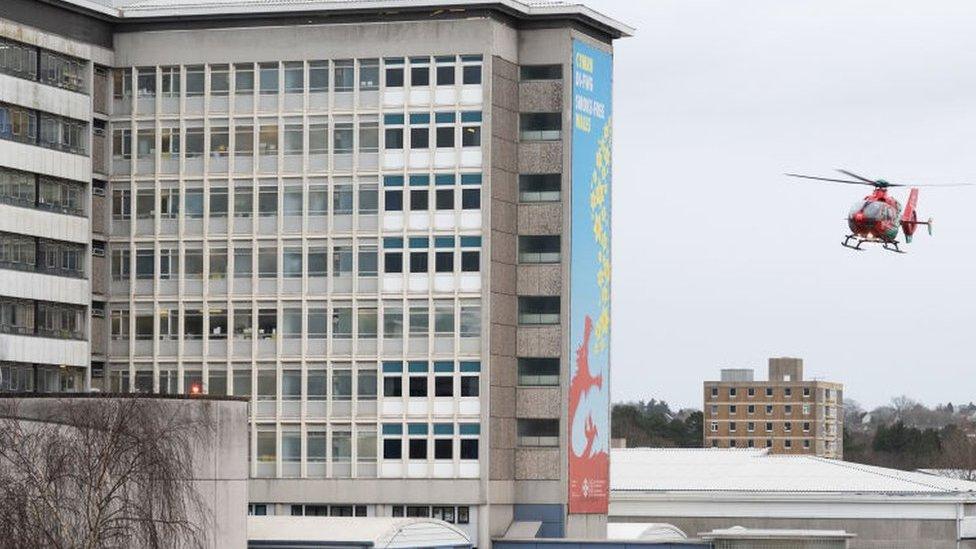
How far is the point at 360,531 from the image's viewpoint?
399 feet

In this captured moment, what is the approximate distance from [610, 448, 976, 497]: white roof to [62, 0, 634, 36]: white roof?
4361 cm

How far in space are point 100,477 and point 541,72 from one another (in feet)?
146

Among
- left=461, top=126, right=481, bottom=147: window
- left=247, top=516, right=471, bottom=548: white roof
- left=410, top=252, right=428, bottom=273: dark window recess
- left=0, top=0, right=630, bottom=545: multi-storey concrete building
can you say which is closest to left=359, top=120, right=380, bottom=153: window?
left=0, top=0, right=630, bottom=545: multi-storey concrete building

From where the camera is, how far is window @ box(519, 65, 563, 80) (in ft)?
445

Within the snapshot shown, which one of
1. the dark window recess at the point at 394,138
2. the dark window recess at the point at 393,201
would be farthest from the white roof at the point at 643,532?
the dark window recess at the point at 394,138

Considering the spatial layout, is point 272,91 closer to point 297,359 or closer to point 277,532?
point 297,359

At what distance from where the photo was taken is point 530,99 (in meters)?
135

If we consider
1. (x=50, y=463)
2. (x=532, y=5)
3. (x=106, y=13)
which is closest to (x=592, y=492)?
(x=532, y=5)

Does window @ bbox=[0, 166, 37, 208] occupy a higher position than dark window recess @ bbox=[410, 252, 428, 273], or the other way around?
window @ bbox=[0, 166, 37, 208]

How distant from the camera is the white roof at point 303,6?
5256 inches

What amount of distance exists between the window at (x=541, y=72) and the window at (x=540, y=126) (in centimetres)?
194

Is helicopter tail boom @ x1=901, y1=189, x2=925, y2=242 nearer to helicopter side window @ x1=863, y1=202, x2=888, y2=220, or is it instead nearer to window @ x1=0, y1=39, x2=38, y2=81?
helicopter side window @ x1=863, y1=202, x2=888, y2=220

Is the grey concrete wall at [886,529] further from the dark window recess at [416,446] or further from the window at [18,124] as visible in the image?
the window at [18,124]

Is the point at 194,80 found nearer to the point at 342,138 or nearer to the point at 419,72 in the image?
the point at 342,138
